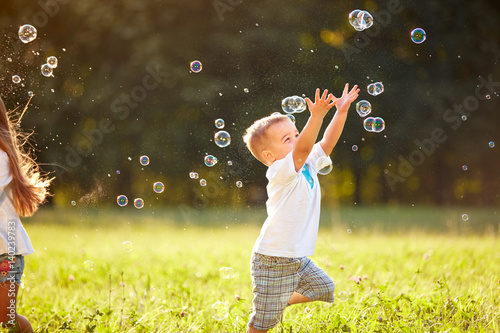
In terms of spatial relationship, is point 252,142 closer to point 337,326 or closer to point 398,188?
point 337,326

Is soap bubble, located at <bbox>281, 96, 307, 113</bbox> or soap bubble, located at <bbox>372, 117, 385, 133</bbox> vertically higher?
soap bubble, located at <bbox>281, 96, 307, 113</bbox>

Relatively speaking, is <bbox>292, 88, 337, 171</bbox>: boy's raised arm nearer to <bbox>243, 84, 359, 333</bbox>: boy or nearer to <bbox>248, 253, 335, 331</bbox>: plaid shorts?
<bbox>243, 84, 359, 333</bbox>: boy

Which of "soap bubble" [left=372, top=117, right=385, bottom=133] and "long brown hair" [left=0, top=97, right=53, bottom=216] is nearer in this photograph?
"long brown hair" [left=0, top=97, right=53, bottom=216]

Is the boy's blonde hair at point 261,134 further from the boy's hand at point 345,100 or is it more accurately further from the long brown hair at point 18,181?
the long brown hair at point 18,181

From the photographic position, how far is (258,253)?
298 cm

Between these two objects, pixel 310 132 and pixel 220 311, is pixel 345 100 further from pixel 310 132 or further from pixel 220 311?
pixel 220 311

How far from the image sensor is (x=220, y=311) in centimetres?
340

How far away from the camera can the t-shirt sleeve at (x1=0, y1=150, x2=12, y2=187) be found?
9.73ft

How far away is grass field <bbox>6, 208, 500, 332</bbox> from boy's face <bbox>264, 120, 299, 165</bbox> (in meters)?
0.88

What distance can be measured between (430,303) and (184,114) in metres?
10.4

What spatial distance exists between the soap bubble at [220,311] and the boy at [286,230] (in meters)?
0.36

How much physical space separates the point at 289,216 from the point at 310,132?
0.45m

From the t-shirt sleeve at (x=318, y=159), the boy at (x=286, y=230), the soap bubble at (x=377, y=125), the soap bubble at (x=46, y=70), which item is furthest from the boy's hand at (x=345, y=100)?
the soap bubble at (x=46, y=70)

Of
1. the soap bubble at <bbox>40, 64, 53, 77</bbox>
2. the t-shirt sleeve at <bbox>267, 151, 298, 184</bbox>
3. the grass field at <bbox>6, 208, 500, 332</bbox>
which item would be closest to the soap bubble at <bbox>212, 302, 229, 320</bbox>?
the grass field at <bbox>6, 208, 500, 332</bbox>
